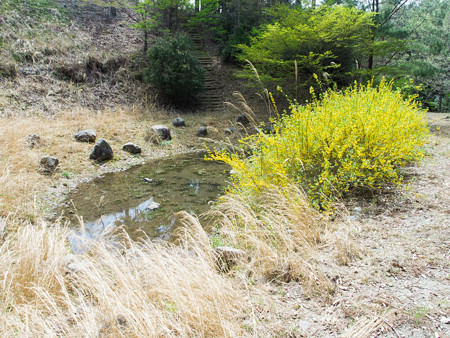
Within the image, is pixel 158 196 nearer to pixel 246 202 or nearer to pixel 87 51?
pixel 246 202

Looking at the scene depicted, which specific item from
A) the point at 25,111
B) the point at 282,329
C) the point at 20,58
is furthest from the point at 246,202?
the point at 20,58

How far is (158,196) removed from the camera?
17.3 feet

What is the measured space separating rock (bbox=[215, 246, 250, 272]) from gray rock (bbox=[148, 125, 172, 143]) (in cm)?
630

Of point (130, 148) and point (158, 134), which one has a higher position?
point (158, 134)

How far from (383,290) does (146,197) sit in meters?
4.20

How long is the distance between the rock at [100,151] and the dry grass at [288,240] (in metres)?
4.56

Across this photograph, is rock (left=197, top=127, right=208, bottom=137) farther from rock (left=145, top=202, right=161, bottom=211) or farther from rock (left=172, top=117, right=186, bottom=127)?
rock (left=145, top=202, right=161, bottom=211)

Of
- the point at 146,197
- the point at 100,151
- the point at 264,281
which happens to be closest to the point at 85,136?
the point at 100,151

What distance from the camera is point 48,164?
568 cm

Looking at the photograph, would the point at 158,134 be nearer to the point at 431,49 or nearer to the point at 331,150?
the point at 331,150

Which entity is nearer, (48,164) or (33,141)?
(48,164)

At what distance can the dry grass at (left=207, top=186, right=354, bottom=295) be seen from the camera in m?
2.11

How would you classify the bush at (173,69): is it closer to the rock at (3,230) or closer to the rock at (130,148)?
the rock at (130,148)

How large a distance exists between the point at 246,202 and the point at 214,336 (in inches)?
75.4
